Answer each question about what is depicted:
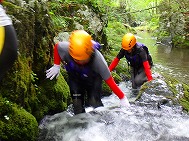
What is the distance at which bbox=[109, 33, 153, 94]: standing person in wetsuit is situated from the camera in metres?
7.47

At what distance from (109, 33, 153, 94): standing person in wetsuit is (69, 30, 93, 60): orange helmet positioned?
2761 mm

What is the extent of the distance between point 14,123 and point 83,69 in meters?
1.43

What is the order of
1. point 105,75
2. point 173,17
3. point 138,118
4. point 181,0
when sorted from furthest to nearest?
point 173,17 < point 181,0 < point 138,118 < point 105,75

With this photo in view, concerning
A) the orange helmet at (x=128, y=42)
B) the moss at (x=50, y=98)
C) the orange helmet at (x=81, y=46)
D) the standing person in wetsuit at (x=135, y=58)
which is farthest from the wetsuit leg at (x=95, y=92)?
the orange helmet at (x=128, y=42)

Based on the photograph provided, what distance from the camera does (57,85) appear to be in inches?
239

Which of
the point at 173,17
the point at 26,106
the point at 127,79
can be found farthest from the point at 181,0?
the point at 26,106

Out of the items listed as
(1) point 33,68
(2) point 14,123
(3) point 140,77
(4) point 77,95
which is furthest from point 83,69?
(3) point 140,77

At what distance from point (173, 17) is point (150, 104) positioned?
52.3 ft

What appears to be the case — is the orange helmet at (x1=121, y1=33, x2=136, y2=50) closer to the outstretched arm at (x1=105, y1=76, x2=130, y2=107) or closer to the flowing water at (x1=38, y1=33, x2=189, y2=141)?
the flowing water at (x1=38, y1=33, x2=189, y2=141)

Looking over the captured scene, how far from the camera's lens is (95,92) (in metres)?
5.38

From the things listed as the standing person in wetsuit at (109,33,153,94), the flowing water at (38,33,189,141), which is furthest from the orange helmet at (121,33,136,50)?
the flowing water at (38,33,189,141)

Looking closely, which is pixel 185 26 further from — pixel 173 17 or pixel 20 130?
pixel 20 130

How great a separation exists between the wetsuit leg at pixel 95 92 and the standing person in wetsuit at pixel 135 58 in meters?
1.97

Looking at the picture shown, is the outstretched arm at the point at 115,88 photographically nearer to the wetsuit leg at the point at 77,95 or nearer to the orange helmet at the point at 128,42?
the wetsuit leg at the point at 77,95
